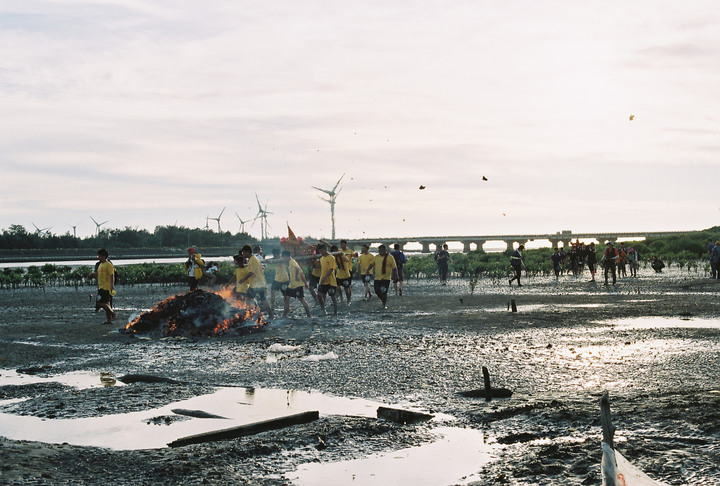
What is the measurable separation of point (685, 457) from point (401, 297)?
2093 cm

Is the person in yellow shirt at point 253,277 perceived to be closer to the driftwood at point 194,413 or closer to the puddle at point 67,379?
the puddle at point 67,379

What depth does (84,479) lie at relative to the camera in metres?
5.81

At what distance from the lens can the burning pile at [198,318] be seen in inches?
644

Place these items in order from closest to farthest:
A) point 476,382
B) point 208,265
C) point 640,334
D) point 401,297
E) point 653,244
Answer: point 476,382, point 640,334, point 208,265, point 401,297, point 653,244

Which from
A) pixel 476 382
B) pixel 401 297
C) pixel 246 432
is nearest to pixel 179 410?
pixel 246 432

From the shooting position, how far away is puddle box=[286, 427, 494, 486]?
582cm

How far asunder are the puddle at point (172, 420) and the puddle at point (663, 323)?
356 inches

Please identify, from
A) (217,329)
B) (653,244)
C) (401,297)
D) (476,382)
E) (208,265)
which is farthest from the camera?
(653,244)

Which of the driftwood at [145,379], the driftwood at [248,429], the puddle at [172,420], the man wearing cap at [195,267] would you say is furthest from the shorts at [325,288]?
the driftwood at [248,429]

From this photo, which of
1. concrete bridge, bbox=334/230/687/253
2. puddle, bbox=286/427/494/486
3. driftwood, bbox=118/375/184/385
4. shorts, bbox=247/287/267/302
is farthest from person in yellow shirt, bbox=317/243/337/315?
concrete bridge, bbox=334/230/687/253

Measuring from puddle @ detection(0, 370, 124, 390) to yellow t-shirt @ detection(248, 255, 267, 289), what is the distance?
22.5ft

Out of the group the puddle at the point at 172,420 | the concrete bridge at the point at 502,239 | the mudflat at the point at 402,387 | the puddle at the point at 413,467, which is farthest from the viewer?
the concrete bridge at the point at 502,239

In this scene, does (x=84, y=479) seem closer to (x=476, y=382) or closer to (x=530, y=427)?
(x=530, y=427)

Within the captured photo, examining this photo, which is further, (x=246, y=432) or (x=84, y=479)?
(x=246, y=432)
